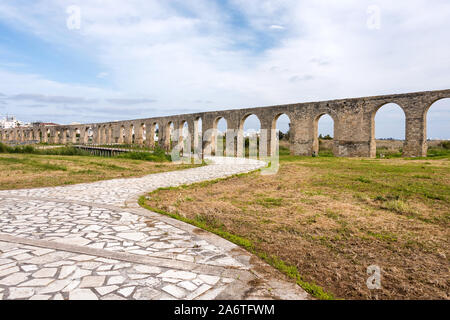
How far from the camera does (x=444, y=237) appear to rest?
342 centimetres

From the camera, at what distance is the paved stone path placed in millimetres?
2125

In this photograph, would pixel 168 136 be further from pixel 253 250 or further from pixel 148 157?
pixel 253 250

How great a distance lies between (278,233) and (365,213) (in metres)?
1.77

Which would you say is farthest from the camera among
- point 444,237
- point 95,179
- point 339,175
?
point 95,179

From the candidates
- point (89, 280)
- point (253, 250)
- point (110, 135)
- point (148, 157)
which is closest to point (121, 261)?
point (89, 280)

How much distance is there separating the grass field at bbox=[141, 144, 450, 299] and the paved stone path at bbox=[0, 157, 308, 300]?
1.01 feet

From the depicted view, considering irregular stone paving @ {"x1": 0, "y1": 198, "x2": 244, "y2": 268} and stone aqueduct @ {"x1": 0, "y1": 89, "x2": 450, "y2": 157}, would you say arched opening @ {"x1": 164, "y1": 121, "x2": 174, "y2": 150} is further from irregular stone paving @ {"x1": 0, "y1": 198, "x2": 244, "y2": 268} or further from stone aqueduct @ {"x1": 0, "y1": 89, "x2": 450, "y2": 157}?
irregular stone paving @ {"x1": 0, "y1": 198, "x2": 244, "y2": 268}

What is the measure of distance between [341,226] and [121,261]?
2.86m

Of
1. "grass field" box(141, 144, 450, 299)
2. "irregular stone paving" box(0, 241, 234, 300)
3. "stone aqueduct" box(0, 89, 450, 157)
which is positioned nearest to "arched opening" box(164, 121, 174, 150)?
"stone aqueduct" box(0, 89, 450, 157)

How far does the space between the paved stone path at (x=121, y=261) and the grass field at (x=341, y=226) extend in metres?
0.31

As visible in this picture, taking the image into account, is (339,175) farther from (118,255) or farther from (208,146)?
(208,146)

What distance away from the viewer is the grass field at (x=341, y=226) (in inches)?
97.5

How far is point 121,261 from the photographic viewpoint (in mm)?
2680
